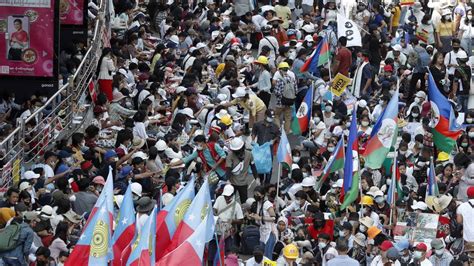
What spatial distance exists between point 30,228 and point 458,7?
19.6m

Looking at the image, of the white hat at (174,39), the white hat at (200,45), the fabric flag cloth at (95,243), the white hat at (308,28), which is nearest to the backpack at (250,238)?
the fabric flag cloth at (95,243)

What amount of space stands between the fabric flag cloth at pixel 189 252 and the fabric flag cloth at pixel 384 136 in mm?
5872

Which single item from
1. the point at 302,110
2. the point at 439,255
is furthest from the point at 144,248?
the point at 302,110

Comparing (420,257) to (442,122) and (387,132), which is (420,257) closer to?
(387,132)

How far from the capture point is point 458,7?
144ft

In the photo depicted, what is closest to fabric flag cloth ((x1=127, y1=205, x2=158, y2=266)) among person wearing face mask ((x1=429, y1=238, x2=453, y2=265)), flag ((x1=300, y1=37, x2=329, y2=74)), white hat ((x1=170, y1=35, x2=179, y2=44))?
person wearing face mask ((x1=429, y1=238, x2=453, y2=265))

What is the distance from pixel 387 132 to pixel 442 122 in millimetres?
2108

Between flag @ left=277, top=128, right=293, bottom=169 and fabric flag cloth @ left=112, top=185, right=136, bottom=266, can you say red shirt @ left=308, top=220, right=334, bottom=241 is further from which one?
fabric flag cloth @ left=112, top=185, right=136, bottom=266

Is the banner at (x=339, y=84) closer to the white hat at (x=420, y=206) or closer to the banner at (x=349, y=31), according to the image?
the banner at (x=349, y=31)

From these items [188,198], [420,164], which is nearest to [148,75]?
[420,164]

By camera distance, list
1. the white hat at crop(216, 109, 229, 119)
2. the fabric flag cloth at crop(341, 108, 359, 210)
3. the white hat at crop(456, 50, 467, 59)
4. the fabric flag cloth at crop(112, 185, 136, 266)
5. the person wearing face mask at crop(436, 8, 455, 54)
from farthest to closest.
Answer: the person wearing face mask at crop(436, 8, 455, 54), the white hat at crop(456, 50, 467, 59), the white hat at crop(216, 109, 229, 119), the fabric flag cloth at crop(341, 108, 359, 210), the fabric flag cloth at crop(112, 185, 136, 266)

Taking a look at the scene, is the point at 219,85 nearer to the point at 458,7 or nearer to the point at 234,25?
the point at 234,25

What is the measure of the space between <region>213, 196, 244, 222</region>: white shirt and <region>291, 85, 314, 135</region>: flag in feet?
17.6

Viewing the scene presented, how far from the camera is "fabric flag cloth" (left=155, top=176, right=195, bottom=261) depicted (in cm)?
2645
